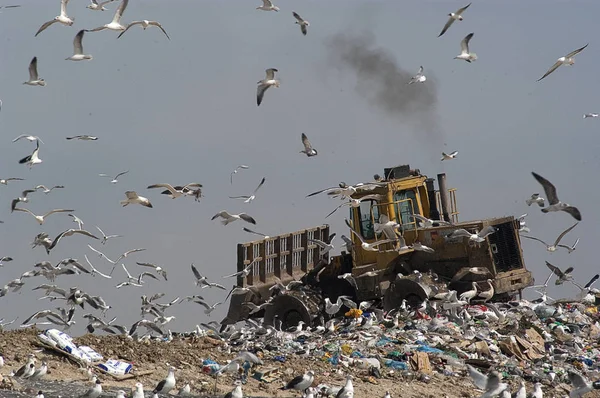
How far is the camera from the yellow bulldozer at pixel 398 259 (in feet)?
48.8

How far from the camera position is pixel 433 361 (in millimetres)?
12336

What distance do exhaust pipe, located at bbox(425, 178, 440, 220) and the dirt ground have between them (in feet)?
15.1

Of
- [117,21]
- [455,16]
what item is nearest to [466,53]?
[455,16]

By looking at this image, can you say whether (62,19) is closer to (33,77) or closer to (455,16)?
(33,77)

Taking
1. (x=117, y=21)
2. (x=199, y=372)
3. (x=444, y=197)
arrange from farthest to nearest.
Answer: (x=444, y=197)
(x=117, y=21)
(x=199, y=372)

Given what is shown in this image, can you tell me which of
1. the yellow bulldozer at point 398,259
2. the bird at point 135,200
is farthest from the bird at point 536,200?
the bird at point 135,200

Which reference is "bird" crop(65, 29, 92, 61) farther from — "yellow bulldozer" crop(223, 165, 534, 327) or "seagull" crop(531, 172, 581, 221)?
"seagull" crop(531, 172, 581, 221)

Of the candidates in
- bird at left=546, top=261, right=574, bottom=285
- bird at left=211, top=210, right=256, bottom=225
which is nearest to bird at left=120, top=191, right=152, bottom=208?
bird at left=211, top=210, right=256, bottom=225

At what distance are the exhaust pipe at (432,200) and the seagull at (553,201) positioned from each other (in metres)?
3.59

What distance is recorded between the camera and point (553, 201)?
12352mm

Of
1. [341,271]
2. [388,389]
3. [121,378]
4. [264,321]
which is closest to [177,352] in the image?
[121,378]

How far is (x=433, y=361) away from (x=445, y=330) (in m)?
1.57

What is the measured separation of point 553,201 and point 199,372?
4837 mm

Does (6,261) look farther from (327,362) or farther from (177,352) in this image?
(327,362)
